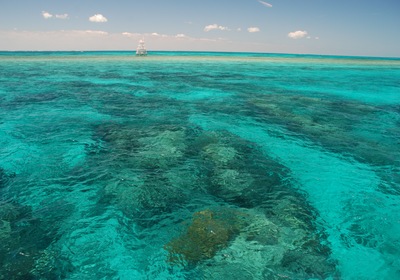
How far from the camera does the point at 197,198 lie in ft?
30.7

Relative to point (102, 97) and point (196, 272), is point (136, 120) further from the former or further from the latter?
point (196, 272)

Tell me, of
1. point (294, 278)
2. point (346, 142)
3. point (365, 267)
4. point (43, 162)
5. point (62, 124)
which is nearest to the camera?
point (294, 278)

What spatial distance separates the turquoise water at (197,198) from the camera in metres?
6.65

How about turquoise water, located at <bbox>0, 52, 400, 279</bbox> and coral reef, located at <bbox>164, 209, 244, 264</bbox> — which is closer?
turquoise water, located at <bbox>0, 52, 400, 279</bbox>

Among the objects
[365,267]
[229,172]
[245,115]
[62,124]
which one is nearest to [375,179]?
[365,267]

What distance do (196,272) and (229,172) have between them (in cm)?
534

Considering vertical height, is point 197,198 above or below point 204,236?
above

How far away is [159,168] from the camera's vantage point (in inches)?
450

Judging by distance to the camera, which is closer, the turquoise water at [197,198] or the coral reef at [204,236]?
the turquoise water at [197,198]

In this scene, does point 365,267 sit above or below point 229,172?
below

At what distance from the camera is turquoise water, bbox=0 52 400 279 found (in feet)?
21.8

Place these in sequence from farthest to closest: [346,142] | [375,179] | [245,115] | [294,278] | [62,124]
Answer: [245,115], [62,124], [346,142], [375,179], [294,278]

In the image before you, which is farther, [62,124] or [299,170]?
[62,124]

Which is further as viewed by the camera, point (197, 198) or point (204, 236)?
point (197, 198)
